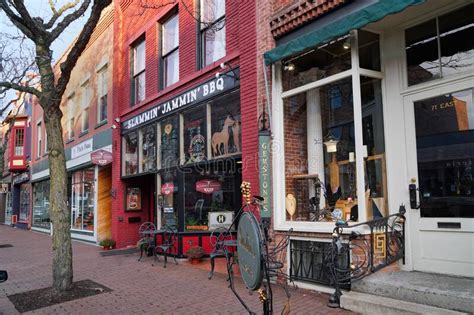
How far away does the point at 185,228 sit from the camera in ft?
34.8

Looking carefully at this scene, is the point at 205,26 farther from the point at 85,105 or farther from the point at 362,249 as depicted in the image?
the point at 85,105

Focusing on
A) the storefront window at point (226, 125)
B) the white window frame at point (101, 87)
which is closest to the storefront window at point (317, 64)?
the storefront window at point (226, 125)

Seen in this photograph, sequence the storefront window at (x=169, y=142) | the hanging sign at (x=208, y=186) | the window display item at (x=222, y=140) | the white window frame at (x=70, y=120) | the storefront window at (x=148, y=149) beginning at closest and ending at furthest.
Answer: the window display item at (x=222, y=140), the hanging sign at (x=208, y=186), the storefront window at (x=169, y=142), the storefront window at (x=148, y=149), the white window frame at (x=70, y=120)

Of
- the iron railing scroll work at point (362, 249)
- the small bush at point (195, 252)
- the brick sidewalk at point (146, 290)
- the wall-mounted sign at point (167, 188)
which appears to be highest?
the wall-mounted sign at point (167, 188)

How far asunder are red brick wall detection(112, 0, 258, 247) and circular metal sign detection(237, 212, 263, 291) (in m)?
4.38

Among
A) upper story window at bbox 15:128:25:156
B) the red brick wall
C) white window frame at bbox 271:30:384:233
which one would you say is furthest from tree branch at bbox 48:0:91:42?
upper story window at bbox 15:128:25:156

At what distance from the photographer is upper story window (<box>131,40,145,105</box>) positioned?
1334cm

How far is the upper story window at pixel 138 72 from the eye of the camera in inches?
525

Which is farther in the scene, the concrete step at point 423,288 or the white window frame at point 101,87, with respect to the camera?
the white window frame at point 101,87

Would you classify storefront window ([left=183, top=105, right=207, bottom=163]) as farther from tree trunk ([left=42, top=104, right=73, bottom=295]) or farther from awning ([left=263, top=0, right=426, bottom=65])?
tree trunk ([left=42, top=104, right=73, bottom=295])

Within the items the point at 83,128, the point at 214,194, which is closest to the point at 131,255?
the point at 214,194

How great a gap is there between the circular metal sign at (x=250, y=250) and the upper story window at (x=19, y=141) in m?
27.9

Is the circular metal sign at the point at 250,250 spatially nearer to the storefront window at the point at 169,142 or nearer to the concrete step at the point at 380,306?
the concrete step at the point at 380,306

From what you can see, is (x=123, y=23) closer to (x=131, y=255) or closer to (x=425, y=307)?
(x=131, y=255)
